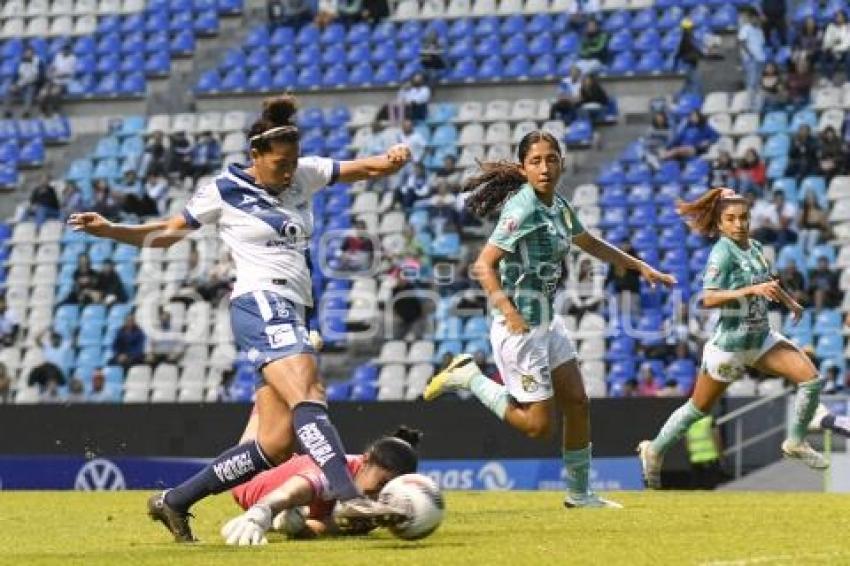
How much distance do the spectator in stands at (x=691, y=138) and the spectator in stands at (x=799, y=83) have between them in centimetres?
131

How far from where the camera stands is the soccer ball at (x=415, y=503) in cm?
945

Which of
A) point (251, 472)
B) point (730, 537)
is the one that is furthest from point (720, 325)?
point (251, 472)

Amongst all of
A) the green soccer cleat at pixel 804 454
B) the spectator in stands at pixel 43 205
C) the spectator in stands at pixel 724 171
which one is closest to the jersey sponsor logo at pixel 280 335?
the green soccer cleat at pixel 804 454

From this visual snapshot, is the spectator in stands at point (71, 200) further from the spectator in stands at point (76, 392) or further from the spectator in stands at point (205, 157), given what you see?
the spectator in stands at point (76, 392)

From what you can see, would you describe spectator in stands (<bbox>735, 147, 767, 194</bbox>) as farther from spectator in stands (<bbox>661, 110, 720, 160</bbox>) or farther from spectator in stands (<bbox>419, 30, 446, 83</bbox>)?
spectator in stands (<bbox>419, 30, 446, 83</bbox>)

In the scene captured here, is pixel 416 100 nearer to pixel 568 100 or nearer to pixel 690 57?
pixel 568 100

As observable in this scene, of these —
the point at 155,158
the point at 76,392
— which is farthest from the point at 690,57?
the point at 76,392

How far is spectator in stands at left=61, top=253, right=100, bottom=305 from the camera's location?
2855 cm

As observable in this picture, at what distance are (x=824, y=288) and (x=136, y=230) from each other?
15.5m

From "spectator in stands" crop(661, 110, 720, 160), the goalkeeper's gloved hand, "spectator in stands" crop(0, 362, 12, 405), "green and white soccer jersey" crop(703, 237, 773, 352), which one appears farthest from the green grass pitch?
"spectator in stands" crop(661, 110, 720, 160)

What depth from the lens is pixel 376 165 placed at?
10352mm

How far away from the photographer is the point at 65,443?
22.3 m

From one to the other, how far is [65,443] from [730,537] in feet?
45.1

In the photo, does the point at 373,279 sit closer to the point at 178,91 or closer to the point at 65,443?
the point at 65,443
